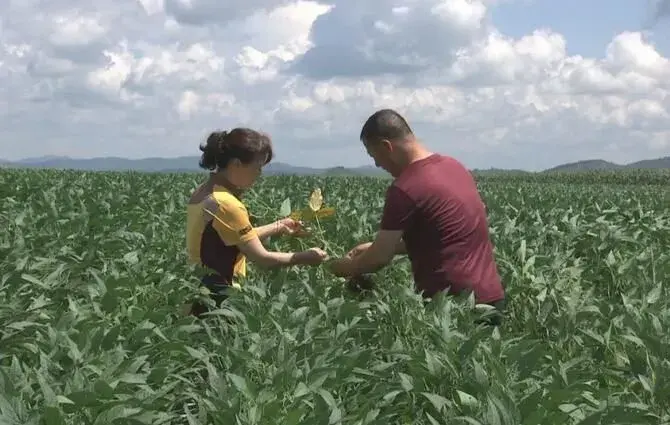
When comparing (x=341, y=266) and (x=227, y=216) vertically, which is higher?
(x=227, y=216)

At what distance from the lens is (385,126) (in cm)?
420

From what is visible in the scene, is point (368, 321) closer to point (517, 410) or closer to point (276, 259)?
point (276, 259)

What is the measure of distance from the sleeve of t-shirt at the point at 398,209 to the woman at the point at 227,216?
523mm

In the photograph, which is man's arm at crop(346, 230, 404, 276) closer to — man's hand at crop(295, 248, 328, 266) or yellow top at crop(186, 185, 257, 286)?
man's hand at crop(295, 248, 328, 266)

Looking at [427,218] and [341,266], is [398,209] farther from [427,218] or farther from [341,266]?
[341,266]

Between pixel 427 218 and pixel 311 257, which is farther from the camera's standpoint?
pixel 311 257

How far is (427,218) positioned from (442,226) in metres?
0.09

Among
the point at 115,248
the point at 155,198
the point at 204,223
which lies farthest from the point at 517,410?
the point at 155,198

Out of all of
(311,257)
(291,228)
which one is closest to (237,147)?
(311,257)

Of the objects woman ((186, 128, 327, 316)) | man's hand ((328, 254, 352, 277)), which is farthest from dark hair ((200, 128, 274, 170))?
man's hand ((328, 254, 352, 277))

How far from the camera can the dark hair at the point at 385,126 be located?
421 centimetres

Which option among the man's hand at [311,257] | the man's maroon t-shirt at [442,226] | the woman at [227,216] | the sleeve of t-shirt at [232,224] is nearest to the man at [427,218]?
the man's maroon t-shirt at [442,226]

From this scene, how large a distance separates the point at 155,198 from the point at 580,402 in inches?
373

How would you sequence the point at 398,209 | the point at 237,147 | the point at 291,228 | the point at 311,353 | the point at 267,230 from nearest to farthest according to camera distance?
1. the point at 311,353
2. the point at 398,209
3. the point at 237,147
4. the point at 267,230
5. the point at 291,228
